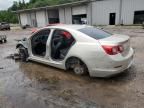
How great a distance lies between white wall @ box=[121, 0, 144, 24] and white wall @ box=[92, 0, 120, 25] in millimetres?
1193

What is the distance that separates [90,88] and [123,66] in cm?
107

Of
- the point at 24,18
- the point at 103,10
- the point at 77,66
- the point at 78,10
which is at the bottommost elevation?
the point at 77,66

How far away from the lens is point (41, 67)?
20.8ft

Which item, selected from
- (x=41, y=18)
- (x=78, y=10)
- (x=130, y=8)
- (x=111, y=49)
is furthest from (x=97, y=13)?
(x=111, y=49)

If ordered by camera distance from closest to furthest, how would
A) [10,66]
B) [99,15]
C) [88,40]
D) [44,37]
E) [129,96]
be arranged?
[129,96] < [88,40] < [44,37] < [10,66] < [99,15]

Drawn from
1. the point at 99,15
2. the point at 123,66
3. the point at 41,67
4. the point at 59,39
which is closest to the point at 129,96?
the point at 123,66

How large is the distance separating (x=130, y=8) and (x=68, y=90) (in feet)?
87.2

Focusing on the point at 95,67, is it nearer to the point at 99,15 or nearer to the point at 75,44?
the point at 75,44

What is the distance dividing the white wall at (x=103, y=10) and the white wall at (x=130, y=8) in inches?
47.0

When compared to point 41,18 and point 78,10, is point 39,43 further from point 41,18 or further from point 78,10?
point 41,18

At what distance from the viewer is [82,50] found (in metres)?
4.75

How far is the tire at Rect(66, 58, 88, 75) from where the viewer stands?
4.96m

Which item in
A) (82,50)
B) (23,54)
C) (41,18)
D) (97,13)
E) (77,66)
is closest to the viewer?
(82,50)

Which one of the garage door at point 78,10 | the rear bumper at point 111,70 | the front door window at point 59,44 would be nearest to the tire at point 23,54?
the front door window at point 59,44
